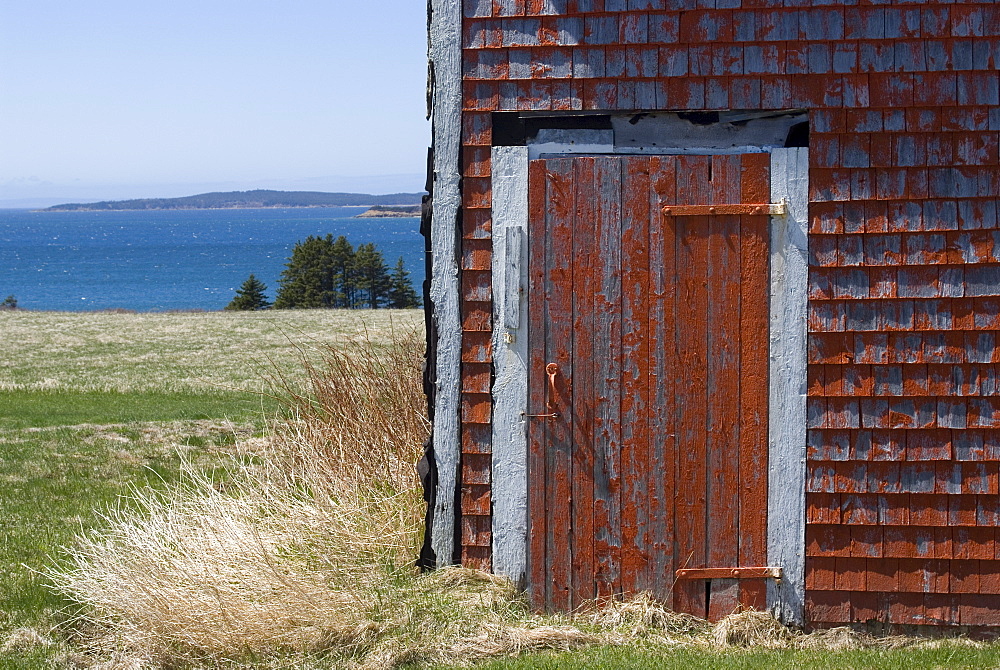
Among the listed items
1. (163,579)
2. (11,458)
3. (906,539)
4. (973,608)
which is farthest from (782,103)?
(11,458)

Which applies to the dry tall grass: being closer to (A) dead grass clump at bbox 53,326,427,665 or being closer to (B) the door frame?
(A) dead grass clump at bbox 53,326,427,665

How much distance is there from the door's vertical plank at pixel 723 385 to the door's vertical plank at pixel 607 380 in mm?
447

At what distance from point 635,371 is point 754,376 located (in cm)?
58

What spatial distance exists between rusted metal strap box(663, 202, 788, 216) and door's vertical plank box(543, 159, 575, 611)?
528 mm

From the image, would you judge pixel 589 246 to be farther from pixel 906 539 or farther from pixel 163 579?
pixel 163 579

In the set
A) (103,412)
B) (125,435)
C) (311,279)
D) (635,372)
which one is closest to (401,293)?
(311,279)

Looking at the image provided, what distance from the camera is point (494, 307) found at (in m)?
4.99

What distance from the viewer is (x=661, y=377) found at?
194 inches

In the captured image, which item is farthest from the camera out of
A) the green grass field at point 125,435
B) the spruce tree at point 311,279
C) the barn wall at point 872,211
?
the spruce tree at point 311,279

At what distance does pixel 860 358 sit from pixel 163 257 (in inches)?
5416

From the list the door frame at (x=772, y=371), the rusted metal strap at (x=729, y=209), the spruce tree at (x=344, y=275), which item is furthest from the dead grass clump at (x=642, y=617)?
the spruce tree at (x=344, y=275)

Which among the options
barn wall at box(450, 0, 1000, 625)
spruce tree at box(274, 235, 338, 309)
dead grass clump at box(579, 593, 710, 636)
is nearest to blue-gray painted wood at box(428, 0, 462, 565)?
barn wall at box(450, 0, 1000, 625)

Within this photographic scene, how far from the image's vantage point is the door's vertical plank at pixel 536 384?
491cm

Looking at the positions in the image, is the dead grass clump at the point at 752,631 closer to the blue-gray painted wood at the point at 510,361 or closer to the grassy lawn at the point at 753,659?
the grassy lawn at the point at 753,659
